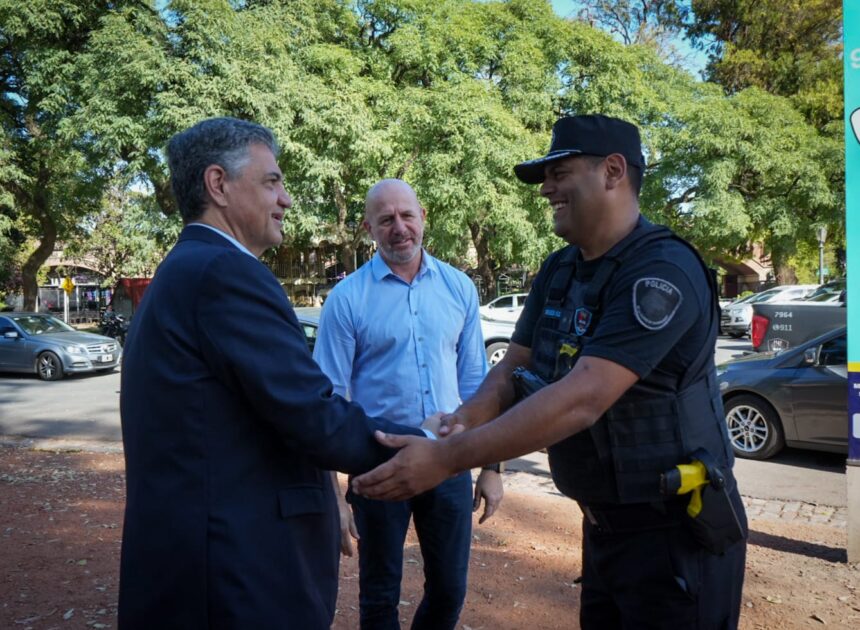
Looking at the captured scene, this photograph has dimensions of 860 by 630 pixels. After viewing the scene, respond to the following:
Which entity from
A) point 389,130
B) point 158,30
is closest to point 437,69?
point 389,130

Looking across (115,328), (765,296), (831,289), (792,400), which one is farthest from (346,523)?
(115,328)

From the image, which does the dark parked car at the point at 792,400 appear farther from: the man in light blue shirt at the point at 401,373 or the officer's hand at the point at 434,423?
the officer's hand at the point at 434,423

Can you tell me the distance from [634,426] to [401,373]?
1315 mm

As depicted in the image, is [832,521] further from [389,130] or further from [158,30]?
[158,30]

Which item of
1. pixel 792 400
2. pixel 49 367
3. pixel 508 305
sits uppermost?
pixel 508 305

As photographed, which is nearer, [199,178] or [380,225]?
[199,178]

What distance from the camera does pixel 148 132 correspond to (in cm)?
2031

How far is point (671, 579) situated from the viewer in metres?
2.06

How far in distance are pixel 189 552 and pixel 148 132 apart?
2079 cm

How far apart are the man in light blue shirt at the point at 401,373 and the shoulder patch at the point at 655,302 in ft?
4.52

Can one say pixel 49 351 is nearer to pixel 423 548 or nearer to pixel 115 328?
pixel 115 328

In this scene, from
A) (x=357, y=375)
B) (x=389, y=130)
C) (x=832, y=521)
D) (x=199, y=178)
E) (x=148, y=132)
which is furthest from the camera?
(x=389, y=130)

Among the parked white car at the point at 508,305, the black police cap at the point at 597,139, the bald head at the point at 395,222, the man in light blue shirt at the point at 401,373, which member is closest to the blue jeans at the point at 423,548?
the man in light blue shirt at the point at 401,373

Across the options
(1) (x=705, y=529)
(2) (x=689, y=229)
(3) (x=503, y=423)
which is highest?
(2) (x=689, y=229)
